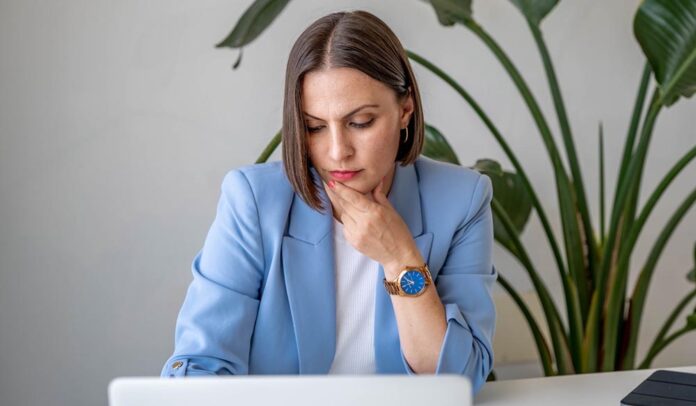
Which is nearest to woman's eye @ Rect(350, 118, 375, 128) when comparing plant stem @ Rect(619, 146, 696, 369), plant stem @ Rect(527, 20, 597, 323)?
plant stem @ Rect(527, 20, 597, 323)

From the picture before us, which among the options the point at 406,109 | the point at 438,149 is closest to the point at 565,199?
the point at 438,149

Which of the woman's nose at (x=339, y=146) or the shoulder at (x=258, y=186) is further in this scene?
the shoulder at (x=258, y=186)

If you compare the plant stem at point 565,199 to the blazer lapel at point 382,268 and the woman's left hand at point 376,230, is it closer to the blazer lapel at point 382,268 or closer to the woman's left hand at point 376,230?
the blazer lapel at point 382,268

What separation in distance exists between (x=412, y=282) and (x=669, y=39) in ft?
2.95

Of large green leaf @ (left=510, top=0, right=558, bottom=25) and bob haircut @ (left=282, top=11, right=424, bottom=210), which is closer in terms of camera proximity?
bob haircut @ (left=282, top=11, right=424, bottom=210)

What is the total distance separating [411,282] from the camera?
1.61 m

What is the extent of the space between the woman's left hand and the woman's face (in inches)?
1.1

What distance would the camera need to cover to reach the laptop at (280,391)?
1.01 meters

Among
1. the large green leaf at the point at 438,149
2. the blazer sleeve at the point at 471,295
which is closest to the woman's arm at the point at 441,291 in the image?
the blazer sleeve at the point at 471,295

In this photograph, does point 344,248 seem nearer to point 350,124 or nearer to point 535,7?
point 350,124

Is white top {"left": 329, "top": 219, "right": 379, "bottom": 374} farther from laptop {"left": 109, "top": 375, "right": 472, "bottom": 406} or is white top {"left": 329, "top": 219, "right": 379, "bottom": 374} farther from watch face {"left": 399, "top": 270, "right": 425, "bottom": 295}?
laptop {"left": 109, "top": 375, "right": 472, "bottom": 406}

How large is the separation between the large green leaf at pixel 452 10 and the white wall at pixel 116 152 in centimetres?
44

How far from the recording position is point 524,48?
2.79m

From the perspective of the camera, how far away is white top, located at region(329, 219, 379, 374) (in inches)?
66.0
